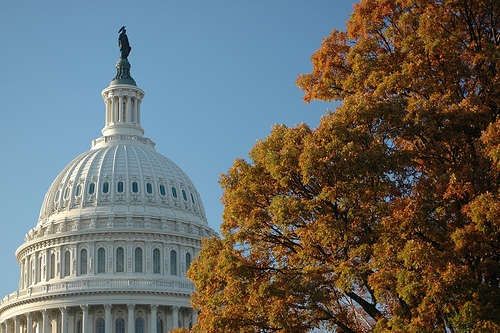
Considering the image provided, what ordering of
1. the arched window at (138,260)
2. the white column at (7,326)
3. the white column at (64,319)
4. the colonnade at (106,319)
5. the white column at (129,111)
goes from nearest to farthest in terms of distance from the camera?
the white column at (64,319), the colonnade at (106,319), the arched window at (138,260), the white column at (7,326), the white column at (129,111)

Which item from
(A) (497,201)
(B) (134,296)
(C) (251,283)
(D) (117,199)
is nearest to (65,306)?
(B) (134,296)

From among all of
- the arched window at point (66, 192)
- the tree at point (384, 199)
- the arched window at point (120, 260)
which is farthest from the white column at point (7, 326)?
the tree at point (384, 199)

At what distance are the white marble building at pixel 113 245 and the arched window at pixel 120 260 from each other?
0.42 feet

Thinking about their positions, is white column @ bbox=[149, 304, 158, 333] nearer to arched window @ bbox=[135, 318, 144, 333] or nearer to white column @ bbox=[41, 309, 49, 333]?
arched window @ bbox=[135, 318, 144, 333]

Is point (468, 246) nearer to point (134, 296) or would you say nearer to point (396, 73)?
point (396, 73)

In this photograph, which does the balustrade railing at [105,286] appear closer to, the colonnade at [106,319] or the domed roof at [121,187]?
the colonnade at [106,319]

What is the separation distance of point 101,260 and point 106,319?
10187 millimetres

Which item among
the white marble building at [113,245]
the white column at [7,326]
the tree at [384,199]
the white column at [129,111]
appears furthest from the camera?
the white column at [129,111]

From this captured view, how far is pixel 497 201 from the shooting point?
2600 centimetres

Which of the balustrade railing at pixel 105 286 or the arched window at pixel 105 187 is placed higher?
the arched window at pixel 105 187

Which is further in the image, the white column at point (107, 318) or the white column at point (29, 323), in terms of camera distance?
the white column at point (29, 323)

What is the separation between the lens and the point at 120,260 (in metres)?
119

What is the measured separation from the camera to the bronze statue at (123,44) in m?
145

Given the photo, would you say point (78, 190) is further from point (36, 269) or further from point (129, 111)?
point (129, 111)
